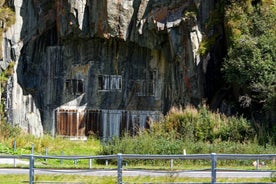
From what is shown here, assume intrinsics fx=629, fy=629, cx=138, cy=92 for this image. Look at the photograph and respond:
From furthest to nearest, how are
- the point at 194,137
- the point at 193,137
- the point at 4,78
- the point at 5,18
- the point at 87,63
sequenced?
1. the point at 87,63
2. the point at 5,18
3. the point at 4,78
4. the point at 194,137
5. the point at 193,137

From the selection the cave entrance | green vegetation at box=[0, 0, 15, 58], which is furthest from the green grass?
the cave entrance

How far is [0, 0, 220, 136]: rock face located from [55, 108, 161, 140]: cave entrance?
8 centimetres

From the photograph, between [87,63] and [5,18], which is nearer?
[5,18]

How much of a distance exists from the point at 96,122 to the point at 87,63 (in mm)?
4102

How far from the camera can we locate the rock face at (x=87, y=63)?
41312mm

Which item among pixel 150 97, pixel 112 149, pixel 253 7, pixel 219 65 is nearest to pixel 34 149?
pixel 112 149

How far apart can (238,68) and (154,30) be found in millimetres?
7236

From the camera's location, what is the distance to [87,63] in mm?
43219

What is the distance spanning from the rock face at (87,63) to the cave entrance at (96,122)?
8 centimetres

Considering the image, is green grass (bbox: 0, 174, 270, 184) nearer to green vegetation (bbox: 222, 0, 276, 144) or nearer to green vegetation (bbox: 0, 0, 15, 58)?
green vegetation (bbox: 222, 0, 276, 144)

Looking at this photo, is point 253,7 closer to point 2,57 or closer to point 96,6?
point 96,6

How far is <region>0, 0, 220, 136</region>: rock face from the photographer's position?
136 ft

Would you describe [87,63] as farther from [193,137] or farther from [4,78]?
[193,137]

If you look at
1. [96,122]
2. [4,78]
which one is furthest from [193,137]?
[4,78]
